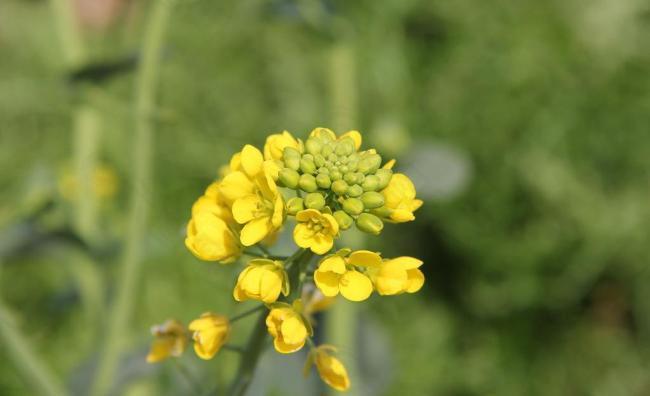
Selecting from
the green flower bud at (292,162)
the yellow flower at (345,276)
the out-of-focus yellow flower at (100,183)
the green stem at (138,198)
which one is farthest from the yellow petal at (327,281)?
the out-of-focus yellow flower at (100,183)

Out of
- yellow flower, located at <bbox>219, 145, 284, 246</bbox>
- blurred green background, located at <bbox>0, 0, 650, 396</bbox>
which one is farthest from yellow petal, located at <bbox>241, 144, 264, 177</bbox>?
blurred green background, located at <bbox>0, 0, 650, 396</bbox>

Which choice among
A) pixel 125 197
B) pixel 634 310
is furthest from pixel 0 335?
pixel 634 310

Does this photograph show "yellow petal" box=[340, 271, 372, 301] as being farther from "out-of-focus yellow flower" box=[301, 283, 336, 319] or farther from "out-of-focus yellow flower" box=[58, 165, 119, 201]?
"out-of-focus yellow flower" box=[58, 165, 119, 201]

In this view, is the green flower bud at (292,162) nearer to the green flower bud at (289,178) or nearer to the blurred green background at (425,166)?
the green flower bud at (289,178)

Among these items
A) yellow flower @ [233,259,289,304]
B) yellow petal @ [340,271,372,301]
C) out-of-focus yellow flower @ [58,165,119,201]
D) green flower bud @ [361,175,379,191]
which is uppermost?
green flower bud @ [361,175,379,191]

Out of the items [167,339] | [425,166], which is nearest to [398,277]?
[167,339]

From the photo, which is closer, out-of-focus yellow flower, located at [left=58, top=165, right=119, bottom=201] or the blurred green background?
the blurred green background

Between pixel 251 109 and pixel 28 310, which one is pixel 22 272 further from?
pixel 251 109
